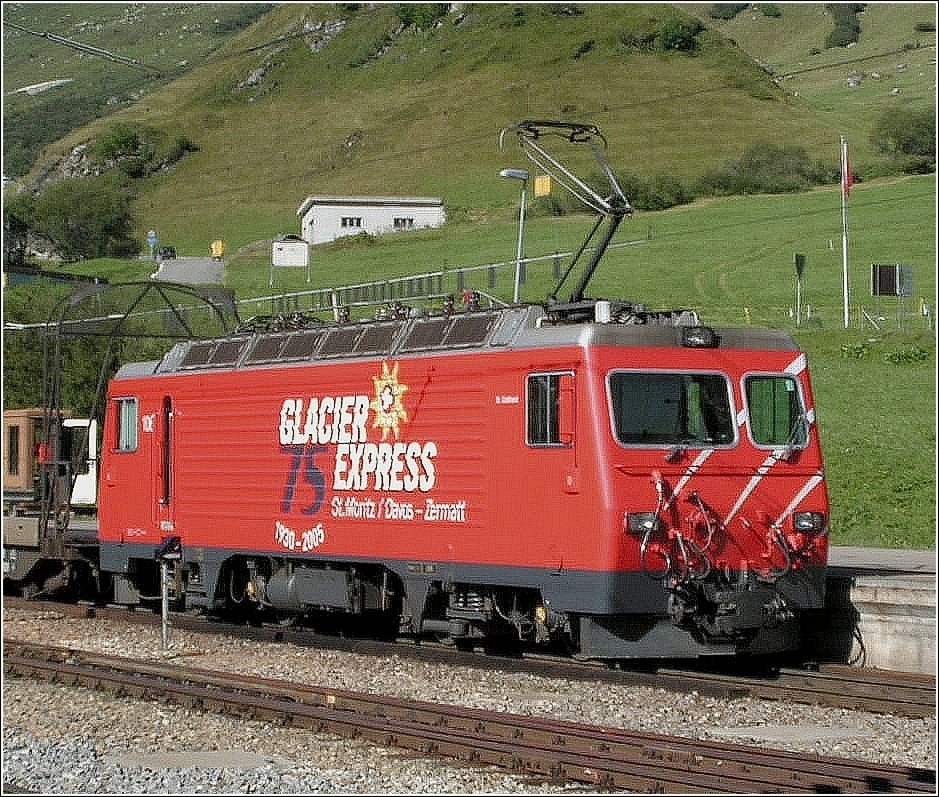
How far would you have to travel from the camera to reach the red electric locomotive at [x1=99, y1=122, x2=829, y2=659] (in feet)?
49.2

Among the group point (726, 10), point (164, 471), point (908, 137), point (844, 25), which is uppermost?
point (726, 10)

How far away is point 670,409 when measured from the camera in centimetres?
1543

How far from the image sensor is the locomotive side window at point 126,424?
22875 mm

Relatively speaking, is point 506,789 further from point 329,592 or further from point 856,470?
point 856,470

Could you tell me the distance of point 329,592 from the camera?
18703 millimetres

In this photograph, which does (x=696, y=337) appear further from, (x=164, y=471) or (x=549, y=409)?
(x=164, y=471)

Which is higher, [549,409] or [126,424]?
[126,424]

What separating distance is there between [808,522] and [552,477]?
8.41 feet

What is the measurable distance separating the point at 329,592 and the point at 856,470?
16.8 m

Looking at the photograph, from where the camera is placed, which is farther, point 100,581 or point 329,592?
point 100,581

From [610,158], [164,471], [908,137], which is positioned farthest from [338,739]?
[908,137]

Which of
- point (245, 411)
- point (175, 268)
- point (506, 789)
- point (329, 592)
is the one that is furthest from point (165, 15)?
point (506, 789)

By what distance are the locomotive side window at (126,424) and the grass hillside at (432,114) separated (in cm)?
3192

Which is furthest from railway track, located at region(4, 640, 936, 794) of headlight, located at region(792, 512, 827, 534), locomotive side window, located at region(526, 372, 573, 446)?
headlight, located at region(792, 512, 827, 534)
